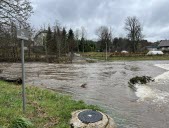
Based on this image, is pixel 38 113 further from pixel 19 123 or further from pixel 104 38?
pixel 104 38

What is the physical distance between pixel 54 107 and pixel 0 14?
757 cm

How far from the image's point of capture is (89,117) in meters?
6.68

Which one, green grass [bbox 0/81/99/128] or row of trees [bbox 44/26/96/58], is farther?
row of trees [bbox 44/26/96/58]

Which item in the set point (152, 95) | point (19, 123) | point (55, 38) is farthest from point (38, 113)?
point (55, 38)

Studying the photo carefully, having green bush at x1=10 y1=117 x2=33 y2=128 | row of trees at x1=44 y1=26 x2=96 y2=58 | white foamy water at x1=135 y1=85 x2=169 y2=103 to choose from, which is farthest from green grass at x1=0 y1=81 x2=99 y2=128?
row of trees at x1=44 y1=26 x2=96 y2=58

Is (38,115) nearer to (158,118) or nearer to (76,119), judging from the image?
(76,119)

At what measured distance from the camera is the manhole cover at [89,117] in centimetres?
650

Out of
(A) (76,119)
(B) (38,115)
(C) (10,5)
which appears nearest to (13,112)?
(B) (38,115)

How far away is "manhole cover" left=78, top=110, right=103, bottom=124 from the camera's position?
6500 mm

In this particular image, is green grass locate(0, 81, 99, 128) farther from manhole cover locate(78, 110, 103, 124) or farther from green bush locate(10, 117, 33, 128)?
manhole cover locate(78, 110, 103, 124)

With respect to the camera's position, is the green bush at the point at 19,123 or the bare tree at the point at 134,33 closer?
the green bush at the point at 19,123

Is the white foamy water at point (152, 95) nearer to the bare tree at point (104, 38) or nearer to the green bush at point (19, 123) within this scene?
the green bush at point (19, 123)

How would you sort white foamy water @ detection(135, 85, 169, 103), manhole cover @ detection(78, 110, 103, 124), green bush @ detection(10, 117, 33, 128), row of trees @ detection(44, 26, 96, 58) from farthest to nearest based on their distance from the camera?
1. row of trees @ detection(44, 26, 96, 58)
2. white foamy water @ detection(135, 85, 169, 103)
3. manhole cover @ detection(78, 110, 103, 124)
4. green bush @ detection(10, 117, 33, 128)

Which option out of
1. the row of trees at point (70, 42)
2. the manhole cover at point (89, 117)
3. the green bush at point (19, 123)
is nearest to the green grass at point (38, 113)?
the green bush at point (19, 123)
